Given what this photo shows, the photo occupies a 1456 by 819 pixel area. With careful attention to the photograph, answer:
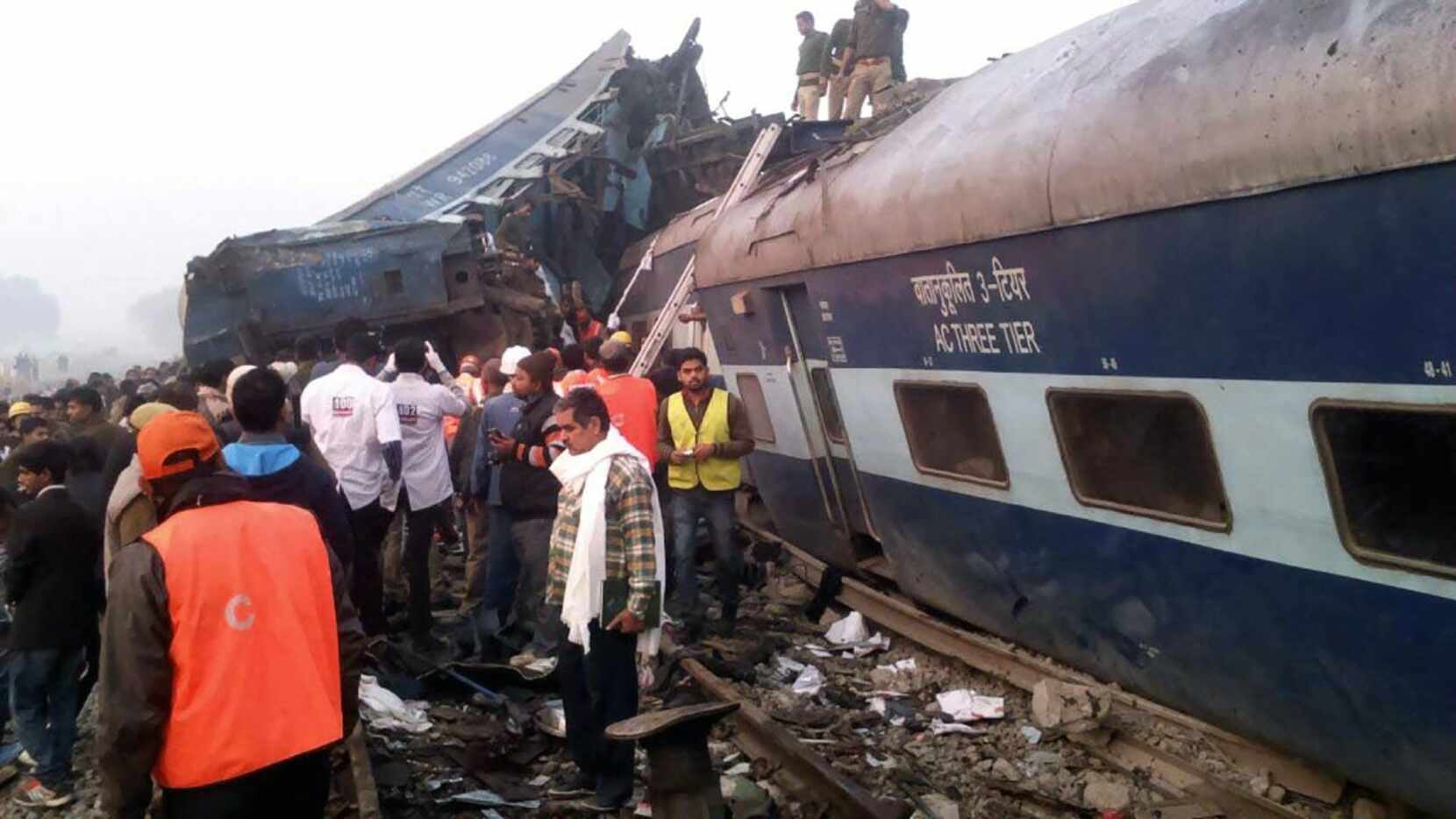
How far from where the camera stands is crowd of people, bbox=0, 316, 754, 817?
306 centimetres

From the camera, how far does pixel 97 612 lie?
6.05m

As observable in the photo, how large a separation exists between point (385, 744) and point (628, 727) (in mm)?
2346

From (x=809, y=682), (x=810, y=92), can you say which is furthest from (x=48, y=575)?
(x=810, y=92)

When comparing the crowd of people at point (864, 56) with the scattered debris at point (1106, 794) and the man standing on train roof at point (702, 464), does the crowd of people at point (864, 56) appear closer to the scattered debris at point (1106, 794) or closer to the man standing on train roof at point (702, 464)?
the man standing on train roof at point (702, 464)

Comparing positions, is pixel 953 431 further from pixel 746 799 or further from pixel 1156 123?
pixel 1156 123

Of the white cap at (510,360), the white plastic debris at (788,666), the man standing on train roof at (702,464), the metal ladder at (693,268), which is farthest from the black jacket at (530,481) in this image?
the metal ladder at (693,268)

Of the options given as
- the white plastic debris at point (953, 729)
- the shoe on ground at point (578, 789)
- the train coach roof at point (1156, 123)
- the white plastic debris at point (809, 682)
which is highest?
the train coach roof at point (1156, 123)

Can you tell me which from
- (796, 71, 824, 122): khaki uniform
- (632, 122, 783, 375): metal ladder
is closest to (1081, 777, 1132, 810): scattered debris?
(632, 122, 783, 375): metal ladder

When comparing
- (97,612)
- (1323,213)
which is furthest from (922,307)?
(97,612)

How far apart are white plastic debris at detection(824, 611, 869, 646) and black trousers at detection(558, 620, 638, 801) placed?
2.74 metres

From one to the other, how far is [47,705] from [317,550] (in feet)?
12.0

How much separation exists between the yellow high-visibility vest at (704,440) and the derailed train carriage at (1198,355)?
4.03 feet

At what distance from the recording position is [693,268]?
986 centimetres

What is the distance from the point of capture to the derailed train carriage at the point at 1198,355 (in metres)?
3.43
